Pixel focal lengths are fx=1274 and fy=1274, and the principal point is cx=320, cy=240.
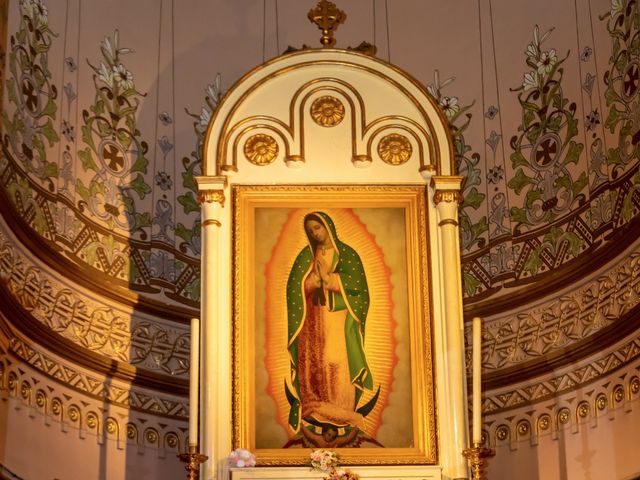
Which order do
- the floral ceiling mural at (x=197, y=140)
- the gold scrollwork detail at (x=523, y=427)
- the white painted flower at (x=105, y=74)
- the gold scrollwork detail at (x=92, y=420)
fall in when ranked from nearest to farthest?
the gold scrollwork detail at (x=92, y=420), the floral ceiling mural at (x=197, y=140), the gold scrollwork detail at (x=523, y=427), the white painted flower at (x=105, y=74)

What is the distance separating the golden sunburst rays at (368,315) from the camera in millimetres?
6488

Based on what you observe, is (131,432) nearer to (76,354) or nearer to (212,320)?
(76,354)

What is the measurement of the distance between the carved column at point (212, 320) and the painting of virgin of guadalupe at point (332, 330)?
19 cm

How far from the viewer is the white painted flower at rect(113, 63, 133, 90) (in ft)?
24.8

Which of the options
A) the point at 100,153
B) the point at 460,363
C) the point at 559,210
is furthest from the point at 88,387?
the point at 559,210

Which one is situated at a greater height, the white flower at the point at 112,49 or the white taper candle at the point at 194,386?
the white flower at the point at 112,49

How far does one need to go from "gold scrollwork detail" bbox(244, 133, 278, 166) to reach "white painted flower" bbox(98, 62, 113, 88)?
111 cm

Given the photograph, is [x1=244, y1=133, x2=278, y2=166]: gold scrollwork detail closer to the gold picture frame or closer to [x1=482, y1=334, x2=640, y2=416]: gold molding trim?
the gold picture frame

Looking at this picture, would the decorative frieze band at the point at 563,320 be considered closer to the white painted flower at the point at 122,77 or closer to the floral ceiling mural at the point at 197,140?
the floral ceiling mural at the point at 197,140

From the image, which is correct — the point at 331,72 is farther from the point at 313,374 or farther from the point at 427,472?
the point at 427,472

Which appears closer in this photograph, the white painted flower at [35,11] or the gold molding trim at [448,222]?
the gold molding trim at [448,222]

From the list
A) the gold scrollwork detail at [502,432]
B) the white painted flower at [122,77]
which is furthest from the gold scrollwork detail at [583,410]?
the white painted flower at [122,77]

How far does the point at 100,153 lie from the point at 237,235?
114 centimetres

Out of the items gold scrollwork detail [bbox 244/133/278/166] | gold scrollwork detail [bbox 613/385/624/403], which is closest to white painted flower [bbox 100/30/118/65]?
gold scrollwork detail [bbox 244/133/278/166]
